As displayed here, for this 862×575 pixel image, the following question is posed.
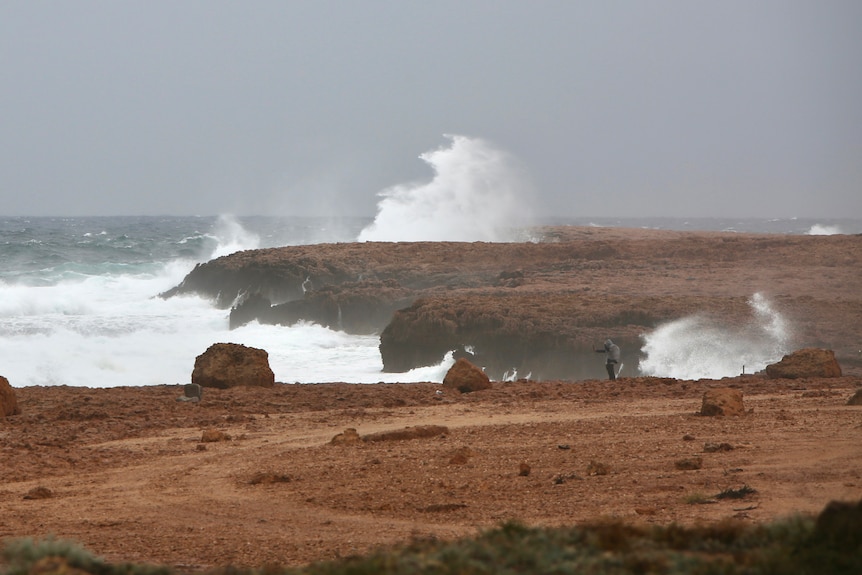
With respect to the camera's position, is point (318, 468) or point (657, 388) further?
point (657, 388)

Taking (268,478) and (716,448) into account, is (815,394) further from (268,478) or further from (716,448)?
(268,478)

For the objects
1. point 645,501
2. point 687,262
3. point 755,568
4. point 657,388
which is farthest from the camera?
point 687,262

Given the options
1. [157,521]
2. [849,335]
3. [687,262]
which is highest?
[687,262]

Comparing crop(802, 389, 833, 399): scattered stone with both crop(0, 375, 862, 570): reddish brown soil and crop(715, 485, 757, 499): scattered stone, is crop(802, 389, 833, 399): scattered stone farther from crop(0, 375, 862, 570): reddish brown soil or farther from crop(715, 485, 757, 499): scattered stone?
crop(715, 485, 757, 499): scattered stone

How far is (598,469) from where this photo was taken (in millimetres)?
8914

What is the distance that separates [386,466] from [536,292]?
18798 millimetres

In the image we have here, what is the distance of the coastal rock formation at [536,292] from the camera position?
22.0 meters

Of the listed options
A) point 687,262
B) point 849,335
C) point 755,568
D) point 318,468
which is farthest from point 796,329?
point 755,568

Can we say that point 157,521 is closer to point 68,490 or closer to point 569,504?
point 68,490

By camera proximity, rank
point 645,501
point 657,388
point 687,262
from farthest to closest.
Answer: point 687,262 → point 657,388 → point 645,501

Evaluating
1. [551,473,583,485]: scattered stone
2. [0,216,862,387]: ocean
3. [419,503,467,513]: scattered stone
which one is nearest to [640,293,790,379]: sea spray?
[0,216,862,387]: ocean

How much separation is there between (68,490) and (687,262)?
25692 millimetres

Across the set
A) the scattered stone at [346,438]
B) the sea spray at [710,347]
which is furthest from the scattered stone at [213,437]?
the sea spray at [710,347]

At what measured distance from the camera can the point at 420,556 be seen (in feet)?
15.0
